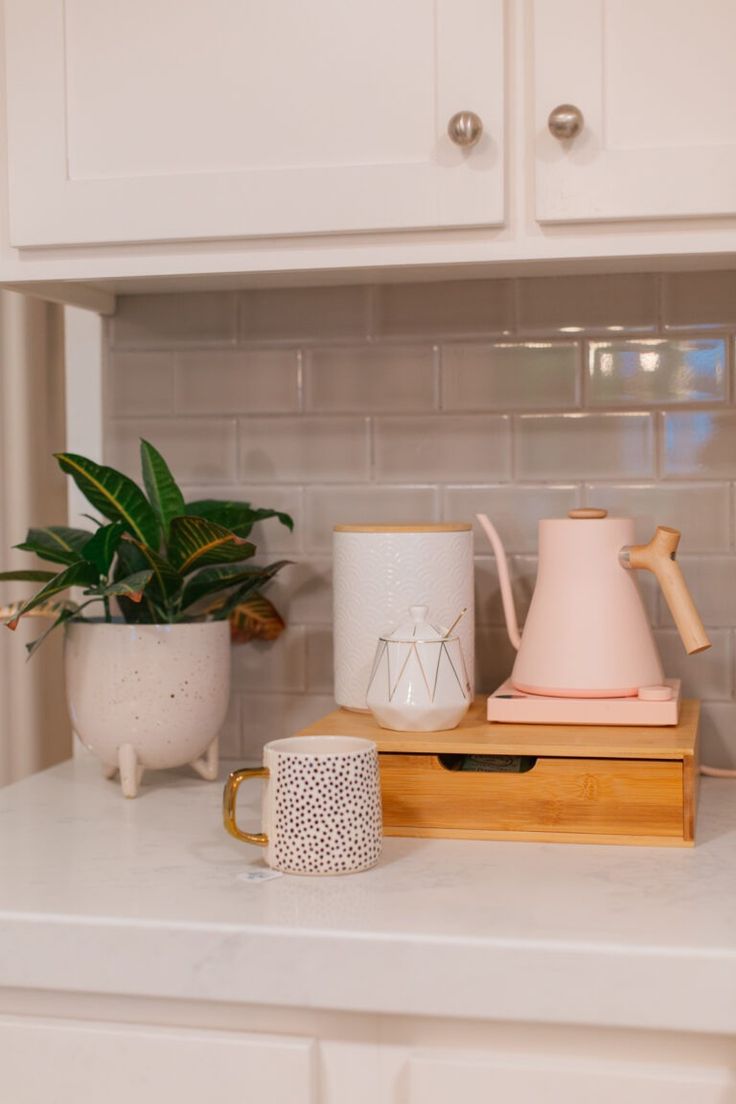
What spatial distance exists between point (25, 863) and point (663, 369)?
0.94 meters

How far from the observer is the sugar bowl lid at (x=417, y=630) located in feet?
4.25

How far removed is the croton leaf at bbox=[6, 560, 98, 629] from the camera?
1.33 m

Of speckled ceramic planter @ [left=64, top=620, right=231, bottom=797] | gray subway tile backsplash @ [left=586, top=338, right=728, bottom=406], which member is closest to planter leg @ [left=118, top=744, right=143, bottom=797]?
speckled ceramic planter @ [left=64, top=620, right=231, bottom=797]

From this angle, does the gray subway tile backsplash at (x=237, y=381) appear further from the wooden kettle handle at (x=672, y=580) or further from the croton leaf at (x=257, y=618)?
the wooden kettle handle at (x=672, y=580)

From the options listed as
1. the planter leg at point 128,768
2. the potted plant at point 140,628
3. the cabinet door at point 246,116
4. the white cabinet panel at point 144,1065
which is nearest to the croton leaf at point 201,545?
the potted plant at point 140,628

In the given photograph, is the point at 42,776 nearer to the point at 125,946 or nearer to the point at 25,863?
the point at 25,863

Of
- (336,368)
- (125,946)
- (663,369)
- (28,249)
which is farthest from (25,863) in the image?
(663,369)

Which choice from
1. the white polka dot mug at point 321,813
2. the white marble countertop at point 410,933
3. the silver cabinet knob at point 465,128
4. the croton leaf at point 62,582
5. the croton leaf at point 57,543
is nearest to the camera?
the white marble countertop at point 410,933

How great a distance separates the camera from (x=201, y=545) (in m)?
1.42

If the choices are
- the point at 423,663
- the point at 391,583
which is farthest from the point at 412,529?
the point at 423,663

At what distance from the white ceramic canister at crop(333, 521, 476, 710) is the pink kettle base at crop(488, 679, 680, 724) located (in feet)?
0.39

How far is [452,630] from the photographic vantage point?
55.6 inches

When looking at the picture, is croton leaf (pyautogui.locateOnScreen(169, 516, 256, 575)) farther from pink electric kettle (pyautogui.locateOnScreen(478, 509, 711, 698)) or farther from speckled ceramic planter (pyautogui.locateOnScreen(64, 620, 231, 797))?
pink electric kettle (pyautogui.locateOnScreen(478, 509, 711, 698))

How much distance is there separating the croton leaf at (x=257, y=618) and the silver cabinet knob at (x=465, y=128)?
66cm
